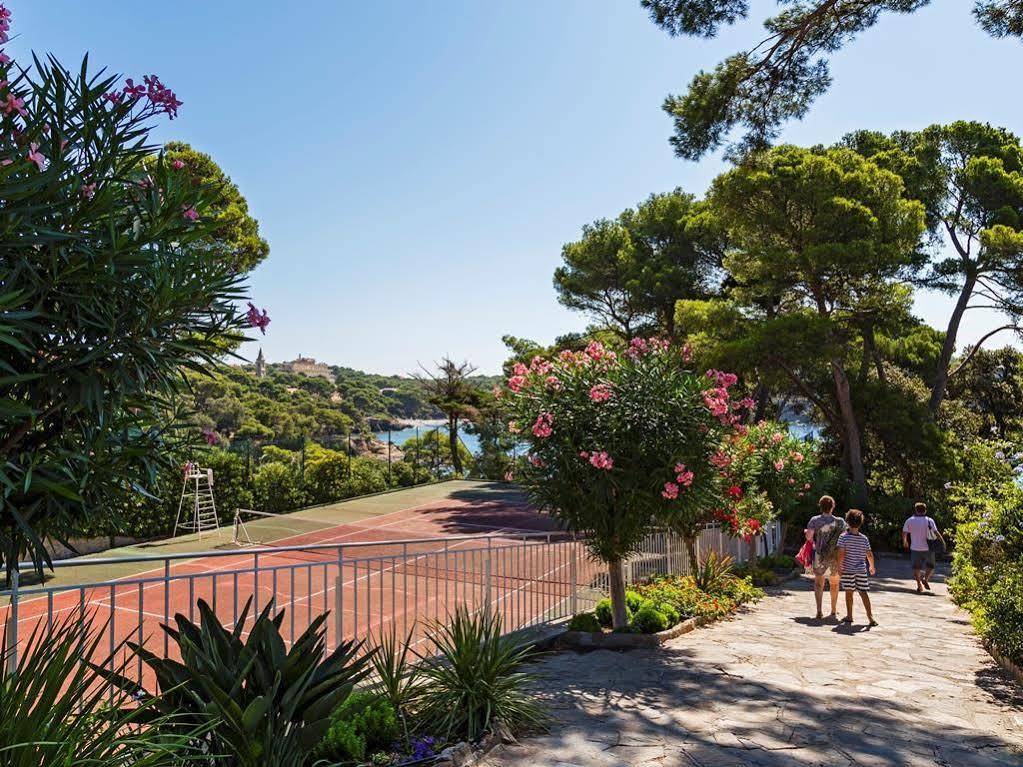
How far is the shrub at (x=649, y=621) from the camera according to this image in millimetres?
7387

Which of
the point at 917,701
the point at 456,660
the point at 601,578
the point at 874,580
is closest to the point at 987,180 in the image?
the point at 874,580

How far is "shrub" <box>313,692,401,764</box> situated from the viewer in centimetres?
354

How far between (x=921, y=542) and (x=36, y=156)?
12.8 m

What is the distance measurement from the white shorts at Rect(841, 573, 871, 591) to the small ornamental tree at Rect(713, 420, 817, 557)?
148 centimetres

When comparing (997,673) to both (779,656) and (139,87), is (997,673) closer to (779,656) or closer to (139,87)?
(779,656)

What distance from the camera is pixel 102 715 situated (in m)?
2.63

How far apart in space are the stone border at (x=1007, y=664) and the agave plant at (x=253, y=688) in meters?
5.61

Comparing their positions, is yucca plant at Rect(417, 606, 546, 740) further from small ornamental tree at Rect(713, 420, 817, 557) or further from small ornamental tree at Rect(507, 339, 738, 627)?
small ornamental tree at Rect(713, 420, 817, 557)

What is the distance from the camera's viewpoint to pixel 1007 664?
6.21 m

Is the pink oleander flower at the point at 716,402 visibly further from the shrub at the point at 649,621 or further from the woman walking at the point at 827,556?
the woman walking at the point at 827,556

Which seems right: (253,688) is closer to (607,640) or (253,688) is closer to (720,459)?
Answer: (607,640)

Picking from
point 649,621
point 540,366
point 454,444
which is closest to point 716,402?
point 540,366

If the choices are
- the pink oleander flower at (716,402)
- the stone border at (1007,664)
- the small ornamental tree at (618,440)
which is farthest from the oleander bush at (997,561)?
the pink oleander flower at (716,402)

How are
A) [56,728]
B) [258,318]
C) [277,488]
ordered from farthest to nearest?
[277,488], [258,318], [56,728]
